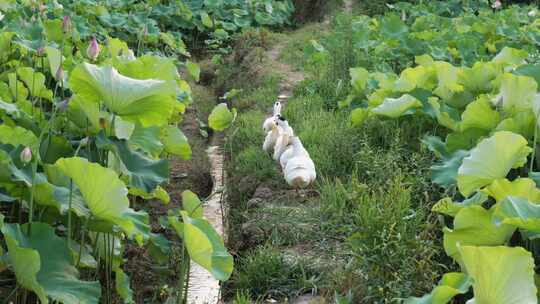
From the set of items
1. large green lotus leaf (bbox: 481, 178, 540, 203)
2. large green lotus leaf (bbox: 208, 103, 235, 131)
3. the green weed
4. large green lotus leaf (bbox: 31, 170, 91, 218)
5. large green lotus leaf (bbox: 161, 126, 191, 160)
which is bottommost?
the green weed

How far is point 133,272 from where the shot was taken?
12.6 ft

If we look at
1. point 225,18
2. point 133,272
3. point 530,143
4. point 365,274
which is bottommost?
point 225,18

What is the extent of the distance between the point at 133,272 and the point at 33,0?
214cm

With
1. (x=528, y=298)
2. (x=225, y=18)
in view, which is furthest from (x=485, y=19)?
(x=528, y=298)

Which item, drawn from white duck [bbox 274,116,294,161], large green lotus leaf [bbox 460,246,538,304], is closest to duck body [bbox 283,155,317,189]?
white duck [bbox 274,116,294,161]

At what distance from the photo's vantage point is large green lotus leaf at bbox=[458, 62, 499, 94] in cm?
434

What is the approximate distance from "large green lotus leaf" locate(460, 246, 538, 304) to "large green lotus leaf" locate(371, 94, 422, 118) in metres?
2.12

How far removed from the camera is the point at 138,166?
312cm

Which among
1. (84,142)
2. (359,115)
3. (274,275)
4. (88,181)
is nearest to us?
(88,181)

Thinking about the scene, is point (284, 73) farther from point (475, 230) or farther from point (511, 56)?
point (475, 230)

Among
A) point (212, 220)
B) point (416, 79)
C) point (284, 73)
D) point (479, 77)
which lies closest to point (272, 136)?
point (212, 220)

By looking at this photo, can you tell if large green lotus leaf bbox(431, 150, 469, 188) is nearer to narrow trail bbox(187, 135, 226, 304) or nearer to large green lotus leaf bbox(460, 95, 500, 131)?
large green lotus leaf bbox(460, 95, 500, 131)

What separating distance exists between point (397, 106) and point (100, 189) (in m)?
2.11

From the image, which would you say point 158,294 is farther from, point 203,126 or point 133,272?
point 203,126
